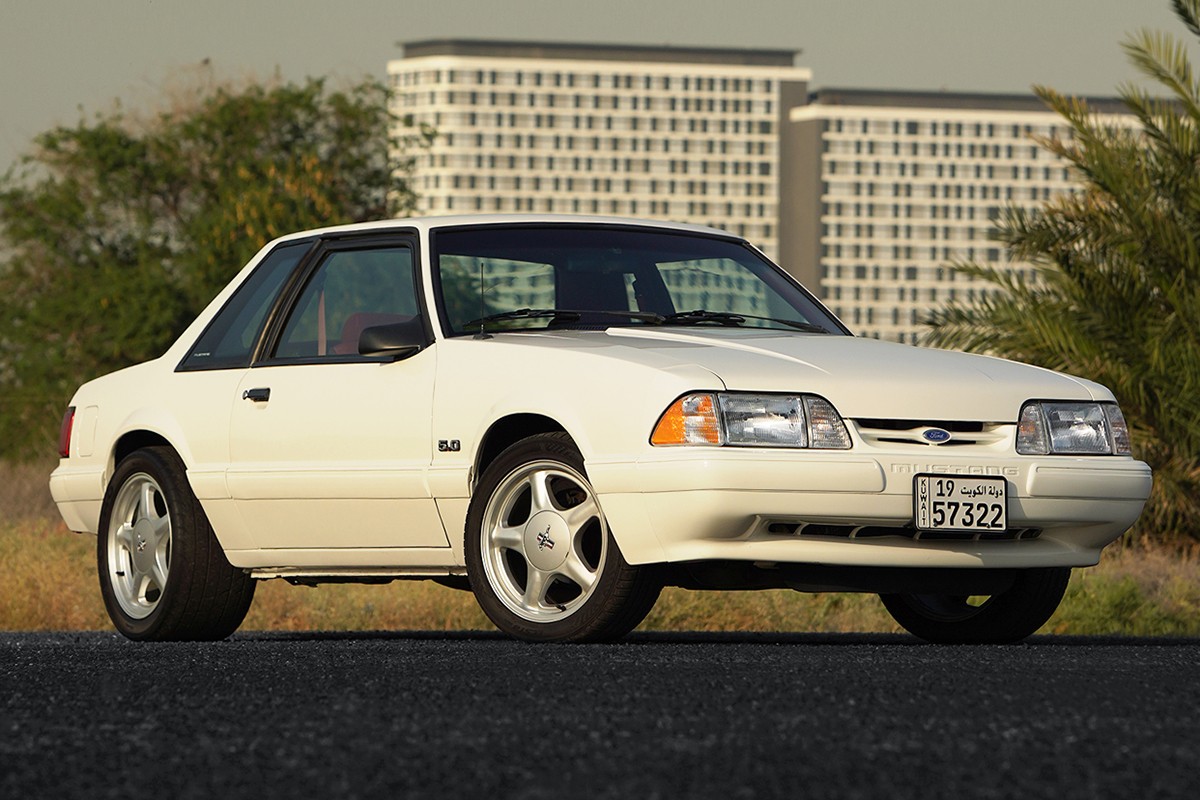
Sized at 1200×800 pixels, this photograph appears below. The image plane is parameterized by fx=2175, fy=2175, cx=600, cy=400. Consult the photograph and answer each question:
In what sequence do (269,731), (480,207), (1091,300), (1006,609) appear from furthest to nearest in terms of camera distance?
(480,207)
(1091,300)
(1006,609)
(269,731)

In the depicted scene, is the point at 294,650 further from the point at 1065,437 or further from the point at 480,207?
the point at 480,207

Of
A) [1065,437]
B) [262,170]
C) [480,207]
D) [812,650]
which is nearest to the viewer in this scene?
[812,650]

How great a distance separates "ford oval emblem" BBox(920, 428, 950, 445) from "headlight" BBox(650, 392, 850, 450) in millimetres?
283

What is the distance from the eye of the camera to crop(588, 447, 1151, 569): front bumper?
6621mm

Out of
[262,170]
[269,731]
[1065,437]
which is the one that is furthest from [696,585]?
[262,170]

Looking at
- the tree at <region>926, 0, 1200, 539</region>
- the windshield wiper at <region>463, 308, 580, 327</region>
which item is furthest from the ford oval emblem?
the tree at <region>926, 0, 1200, 539</region>

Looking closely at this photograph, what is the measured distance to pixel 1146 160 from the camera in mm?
15891

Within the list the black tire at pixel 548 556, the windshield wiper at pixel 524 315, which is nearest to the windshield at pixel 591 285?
the windshield wiper at pixel 524 315

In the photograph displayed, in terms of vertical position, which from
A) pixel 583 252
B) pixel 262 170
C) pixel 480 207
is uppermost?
pixel 583 252

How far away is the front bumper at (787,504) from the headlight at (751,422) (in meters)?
0.05

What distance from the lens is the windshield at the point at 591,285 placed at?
25.7 feet

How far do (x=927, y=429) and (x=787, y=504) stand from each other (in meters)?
0.57

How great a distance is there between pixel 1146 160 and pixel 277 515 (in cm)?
971

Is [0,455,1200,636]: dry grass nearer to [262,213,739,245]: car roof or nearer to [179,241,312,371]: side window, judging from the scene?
[179,241,312,371]: side window
